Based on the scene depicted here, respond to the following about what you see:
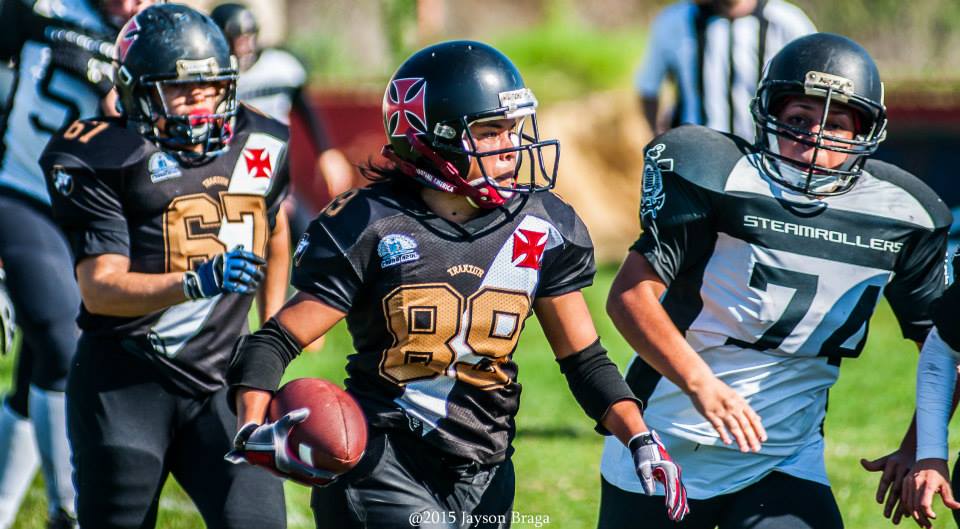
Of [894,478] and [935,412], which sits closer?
[935,412]

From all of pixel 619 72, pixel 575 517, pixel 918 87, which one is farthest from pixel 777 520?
pixel 619 72

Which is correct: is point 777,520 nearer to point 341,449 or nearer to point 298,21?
point 341,449

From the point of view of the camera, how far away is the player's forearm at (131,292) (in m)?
3.75

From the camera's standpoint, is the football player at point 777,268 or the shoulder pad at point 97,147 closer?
the football player at point 777,268

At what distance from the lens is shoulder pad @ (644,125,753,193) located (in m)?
3.67

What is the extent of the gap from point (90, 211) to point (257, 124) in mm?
652

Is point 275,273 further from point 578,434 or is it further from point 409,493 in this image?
point 578,434

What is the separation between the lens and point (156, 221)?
3.99 metres

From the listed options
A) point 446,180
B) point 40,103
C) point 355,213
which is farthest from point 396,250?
point 40,103

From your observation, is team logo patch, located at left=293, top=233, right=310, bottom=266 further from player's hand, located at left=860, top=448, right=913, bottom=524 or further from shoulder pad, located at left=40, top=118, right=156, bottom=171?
player's hand, located at left=860, top=448, right=913, bottom=524

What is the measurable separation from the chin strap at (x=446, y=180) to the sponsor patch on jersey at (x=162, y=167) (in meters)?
0.87

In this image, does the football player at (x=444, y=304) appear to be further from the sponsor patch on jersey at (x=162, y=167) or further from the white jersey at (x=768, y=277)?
the sponsor patch on jersey at (x=162, y=167)

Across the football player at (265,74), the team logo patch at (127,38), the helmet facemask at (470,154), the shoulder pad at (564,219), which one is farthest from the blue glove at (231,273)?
the football player at (265,74)

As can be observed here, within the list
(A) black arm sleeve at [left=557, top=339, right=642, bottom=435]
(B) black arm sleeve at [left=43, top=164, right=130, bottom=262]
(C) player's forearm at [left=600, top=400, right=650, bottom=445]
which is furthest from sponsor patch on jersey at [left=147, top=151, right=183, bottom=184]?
(C) player's forearm at [left=600, top=400, right=650, bottom=445]
